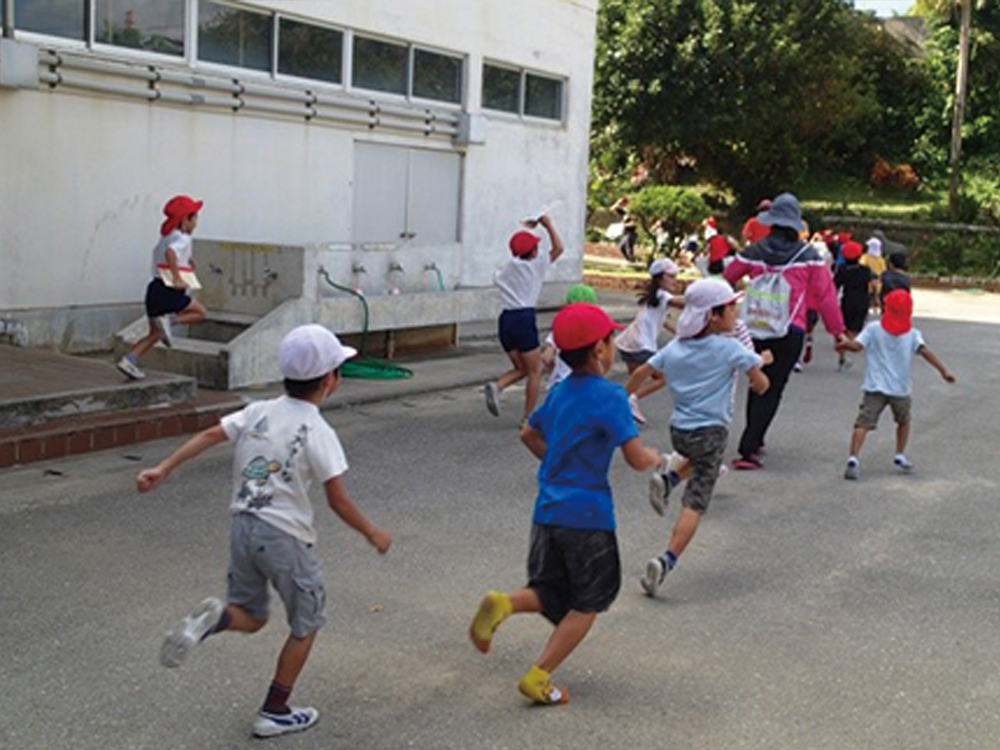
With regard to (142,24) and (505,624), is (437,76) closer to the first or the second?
(142,24)

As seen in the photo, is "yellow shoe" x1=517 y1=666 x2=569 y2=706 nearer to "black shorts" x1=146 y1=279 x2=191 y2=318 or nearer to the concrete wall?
"black shorts" x1=146 y1=279 x2=191 y2=318

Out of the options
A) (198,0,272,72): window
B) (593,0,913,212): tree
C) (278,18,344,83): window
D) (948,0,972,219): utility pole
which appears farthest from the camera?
(948,0,972,219): utility pole

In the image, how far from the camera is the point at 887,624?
19.3 feet

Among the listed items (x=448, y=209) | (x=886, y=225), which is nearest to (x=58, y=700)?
(x=448, y=209)

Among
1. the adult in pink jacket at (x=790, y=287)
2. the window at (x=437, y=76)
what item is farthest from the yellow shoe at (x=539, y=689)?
the window at (x=437, y=76)

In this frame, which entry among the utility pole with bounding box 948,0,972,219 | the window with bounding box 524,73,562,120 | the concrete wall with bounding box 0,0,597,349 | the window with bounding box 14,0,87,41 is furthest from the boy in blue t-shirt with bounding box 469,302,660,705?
the utility pole with bounding box 948,0,972,219

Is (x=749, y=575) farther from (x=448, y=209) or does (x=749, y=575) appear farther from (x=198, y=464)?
(x=448, y=209)

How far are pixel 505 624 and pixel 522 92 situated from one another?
1442cm

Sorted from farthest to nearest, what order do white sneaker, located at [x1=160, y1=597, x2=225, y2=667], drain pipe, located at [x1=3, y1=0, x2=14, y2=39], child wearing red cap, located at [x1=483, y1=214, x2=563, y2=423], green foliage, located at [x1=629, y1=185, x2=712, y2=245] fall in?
green foliage, located at [x1=629, y1=185, x2=712, y2=245], drain pipe, located at [x1=3, y1=0, x2=14, y2=39], child wearing red cap, located at [x1=483, y1=214, x2=563, y2=423], white sneaker, located at [x1=160, y1=597, x2=225, y2=667]

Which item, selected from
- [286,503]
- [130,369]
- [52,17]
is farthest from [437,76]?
[286,503]

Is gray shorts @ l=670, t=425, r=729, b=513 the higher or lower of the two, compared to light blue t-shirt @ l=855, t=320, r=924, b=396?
lower

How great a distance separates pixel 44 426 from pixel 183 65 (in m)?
5.72

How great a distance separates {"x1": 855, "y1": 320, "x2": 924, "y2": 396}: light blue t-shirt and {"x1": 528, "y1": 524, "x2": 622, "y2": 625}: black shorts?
496 centimetres

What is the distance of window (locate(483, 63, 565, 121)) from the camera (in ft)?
60.4
